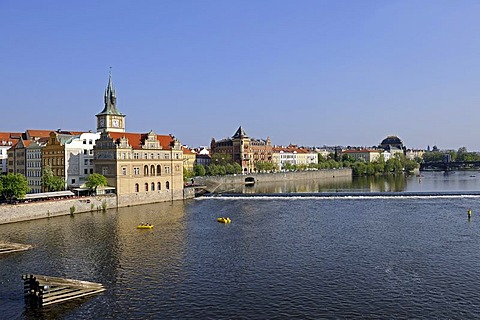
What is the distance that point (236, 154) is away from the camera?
495 feet

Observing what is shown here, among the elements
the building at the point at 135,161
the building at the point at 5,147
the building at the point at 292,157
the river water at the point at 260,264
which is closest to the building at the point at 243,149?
the building at the point at 292,157

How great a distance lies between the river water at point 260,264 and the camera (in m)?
25.0

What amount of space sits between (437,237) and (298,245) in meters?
12.8

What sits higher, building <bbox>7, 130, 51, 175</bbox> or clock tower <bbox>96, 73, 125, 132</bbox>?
clock tower <bbox>96, 73, 125, 132</bbox>

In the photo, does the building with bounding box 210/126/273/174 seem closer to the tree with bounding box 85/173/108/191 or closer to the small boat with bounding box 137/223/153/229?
the tree with bounding box 85/173/108/191

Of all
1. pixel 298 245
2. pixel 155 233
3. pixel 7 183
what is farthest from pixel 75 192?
pixel 298 245

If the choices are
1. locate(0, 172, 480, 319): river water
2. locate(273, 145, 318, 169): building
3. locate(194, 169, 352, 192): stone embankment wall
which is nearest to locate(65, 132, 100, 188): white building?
locate(0, 172, 480, 319): river water

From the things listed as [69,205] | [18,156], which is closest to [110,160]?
[69,205]

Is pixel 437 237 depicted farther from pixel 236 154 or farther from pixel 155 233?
pixel 236 154

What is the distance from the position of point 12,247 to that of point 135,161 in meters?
33.8

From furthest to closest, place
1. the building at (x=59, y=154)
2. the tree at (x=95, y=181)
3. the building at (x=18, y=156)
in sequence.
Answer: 1. the building at (x=18, y=156)
2. the building at (x=59, y=154)
3. the tree at (x=95, y=181)

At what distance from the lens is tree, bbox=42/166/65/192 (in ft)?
218

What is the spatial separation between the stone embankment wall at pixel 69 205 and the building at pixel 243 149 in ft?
243

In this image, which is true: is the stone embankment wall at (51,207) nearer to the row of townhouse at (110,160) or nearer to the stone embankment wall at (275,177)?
the row of townhouse at (110,160)
